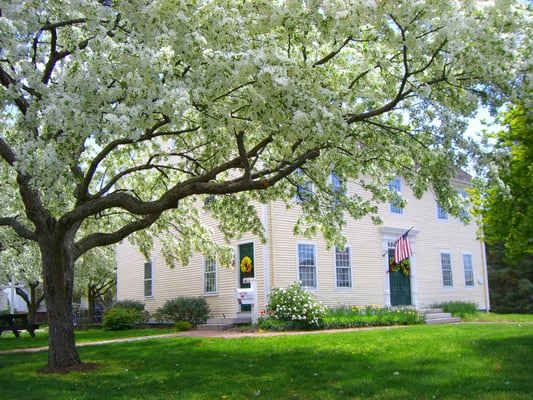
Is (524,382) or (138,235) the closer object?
(524,382)

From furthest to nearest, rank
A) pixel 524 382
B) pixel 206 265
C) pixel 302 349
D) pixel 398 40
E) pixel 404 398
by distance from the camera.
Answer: pixel 206 265, pixel 302 349, pixel 398 40, pixel 524 382, pixel 404 398

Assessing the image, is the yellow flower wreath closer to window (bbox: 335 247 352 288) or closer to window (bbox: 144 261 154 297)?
window (bbox: 335 247 352 288)

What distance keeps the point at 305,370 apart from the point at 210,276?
11779 millimetres

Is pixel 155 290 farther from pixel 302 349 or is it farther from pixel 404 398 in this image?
pixel 404 398

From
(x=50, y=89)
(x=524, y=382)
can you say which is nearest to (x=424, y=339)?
(x=524, y=382)

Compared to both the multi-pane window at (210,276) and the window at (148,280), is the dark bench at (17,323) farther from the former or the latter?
the multi-pane window at (210,276)

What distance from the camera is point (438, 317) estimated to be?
772 inches

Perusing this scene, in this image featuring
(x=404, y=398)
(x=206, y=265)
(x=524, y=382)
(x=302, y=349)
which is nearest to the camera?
(x=404, y=398)

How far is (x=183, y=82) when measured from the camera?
7.05 metres

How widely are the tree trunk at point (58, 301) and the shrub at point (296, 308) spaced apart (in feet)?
24.0

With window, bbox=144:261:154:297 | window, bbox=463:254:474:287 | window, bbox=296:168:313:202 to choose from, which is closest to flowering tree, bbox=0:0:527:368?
window, bbox=296:168:313:202

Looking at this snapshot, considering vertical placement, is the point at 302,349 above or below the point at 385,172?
below

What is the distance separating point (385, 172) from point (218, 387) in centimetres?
564

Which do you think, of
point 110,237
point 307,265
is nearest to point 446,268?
point 307,265
